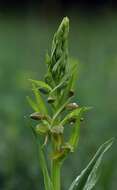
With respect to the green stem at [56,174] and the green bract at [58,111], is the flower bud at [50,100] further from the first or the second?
the green stem at [56,174]

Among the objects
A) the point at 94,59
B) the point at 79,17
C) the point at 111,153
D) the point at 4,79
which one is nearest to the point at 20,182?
the point at 111,153

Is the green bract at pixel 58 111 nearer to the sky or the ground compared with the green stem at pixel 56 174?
nearer to the sky

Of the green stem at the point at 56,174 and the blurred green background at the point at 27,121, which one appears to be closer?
A: the green stem at the point at 56,174

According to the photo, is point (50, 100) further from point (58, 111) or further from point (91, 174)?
point (91, 174)

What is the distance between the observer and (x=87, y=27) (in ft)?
56.7

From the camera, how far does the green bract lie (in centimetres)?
109

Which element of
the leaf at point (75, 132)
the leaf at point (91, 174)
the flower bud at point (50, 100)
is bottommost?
the leaf at point (91, 174)

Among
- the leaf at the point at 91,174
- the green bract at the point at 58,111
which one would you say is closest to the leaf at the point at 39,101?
the green bract at the point at 58,111

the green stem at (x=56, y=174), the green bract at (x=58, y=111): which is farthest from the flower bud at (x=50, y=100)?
the green stem at (x=56, y=174)

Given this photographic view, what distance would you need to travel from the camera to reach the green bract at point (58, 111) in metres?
1.09

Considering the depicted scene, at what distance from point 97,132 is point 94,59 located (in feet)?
21.0

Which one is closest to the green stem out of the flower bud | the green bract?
the green bract

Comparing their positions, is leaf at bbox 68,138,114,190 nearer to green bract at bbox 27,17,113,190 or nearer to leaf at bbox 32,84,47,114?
green bract at bbox 27,17,113,190

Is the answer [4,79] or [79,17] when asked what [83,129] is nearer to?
[4,79]
